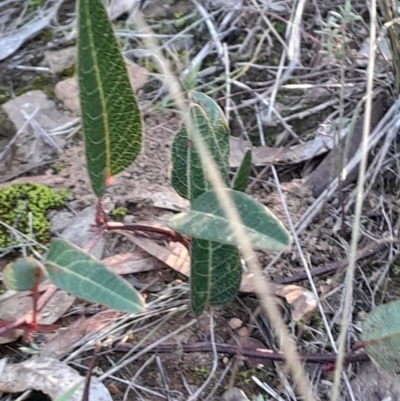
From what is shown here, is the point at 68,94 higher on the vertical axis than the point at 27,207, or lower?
higher

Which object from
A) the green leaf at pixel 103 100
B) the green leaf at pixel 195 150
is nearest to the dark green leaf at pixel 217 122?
the green leaf at pixel 195 150

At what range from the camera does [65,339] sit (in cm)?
118

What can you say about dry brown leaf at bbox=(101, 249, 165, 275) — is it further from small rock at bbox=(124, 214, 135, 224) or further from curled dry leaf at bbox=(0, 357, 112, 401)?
curled dry leaf at bbox=(0, 357, 112, 401)

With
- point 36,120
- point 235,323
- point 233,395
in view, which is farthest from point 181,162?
point 36,120

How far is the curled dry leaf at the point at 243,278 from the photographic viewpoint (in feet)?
3.97

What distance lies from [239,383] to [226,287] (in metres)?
0.16

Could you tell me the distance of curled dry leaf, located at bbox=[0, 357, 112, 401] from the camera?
109 centimetres

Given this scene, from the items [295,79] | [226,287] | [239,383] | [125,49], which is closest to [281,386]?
[239,383]

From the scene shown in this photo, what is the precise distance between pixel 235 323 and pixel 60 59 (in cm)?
88

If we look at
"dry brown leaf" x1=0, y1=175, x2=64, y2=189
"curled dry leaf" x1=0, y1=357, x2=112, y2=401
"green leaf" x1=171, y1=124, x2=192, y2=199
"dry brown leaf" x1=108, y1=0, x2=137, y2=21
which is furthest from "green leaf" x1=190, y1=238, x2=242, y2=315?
"dry brown leaf" x1=108, y1=0, x2=137, y2=21

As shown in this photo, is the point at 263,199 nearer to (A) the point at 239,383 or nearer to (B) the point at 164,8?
(A) the point at 239,383

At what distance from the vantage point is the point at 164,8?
71.9 inches

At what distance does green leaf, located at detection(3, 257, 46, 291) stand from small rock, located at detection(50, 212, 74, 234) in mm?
369

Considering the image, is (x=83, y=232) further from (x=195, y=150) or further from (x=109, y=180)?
(x=195, y=150)
